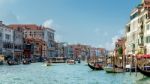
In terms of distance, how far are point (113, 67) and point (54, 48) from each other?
85.1 m

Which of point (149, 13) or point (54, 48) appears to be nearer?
point (149, 13)

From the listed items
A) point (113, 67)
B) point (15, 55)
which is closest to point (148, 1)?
point (113, 67)

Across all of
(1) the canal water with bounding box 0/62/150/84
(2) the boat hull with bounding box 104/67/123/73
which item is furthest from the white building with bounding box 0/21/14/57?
(2) the boat hull with bounding box 104/67/123/73

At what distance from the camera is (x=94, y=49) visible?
179 meters

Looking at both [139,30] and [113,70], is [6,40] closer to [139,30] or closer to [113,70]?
[139,30]

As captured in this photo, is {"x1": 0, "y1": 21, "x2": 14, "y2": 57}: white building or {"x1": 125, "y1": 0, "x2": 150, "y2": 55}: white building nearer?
{"x1": 125, "y1": 0, "x2": 150, "y2": 55}: white building

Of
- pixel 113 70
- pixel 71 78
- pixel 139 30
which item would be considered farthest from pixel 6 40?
pixel 71 78

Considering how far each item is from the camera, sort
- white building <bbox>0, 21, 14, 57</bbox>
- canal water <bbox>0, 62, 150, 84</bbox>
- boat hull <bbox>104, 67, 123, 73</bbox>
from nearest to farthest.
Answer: canal water <bbox>0, 62, 150, 84</bbox>, boat hull <bbox>104, 67, 123, 73</bbox>, white building <bbox>0, 21, 14, 57</bbox>

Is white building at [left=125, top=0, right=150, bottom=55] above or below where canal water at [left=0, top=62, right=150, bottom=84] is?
above

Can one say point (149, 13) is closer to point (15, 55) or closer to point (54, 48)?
point (15, 55)

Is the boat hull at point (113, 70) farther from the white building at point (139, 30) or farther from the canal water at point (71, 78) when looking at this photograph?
the white building at point (139, 30)

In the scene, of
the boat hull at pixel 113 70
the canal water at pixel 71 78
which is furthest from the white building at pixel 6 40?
the boat hull at pixel 113 70

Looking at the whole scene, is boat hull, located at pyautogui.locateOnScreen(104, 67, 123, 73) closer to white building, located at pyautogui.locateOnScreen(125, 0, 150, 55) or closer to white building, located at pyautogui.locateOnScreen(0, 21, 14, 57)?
white building, located at pyautogui.locateOnScreen(125, 0, 150, 55)

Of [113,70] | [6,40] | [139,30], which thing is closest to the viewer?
→ [113,70]
